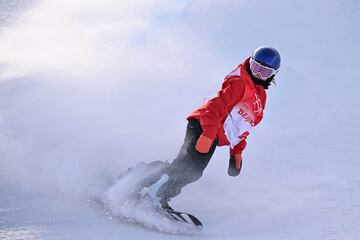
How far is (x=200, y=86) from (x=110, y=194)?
149 inches

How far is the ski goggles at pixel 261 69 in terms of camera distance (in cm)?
468


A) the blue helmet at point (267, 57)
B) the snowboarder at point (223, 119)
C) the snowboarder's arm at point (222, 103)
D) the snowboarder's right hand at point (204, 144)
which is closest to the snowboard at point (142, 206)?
the snowboarder at point (223, 119)

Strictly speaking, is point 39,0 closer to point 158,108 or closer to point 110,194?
point 158,108

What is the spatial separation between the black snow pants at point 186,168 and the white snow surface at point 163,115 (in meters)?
0.36

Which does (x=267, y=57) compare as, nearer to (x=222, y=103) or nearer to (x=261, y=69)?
(x=261, y=69)

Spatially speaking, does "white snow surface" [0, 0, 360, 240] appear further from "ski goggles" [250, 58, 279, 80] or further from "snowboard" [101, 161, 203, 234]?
"ski goggles" [250, 58, 279, 80]

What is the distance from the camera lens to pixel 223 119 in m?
4.77

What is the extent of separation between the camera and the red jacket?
4609mm

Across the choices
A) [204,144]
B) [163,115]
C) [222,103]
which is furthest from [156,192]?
[163,115]

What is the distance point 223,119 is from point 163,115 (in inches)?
100

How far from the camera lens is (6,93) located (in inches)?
286

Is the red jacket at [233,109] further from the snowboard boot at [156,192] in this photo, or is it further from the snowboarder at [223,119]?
the snowboard boot at [156,192]

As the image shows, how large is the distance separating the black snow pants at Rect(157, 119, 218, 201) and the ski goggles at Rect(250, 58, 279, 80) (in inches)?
28.0

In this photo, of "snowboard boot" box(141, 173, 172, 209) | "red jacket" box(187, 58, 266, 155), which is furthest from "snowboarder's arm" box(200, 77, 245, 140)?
"snowboard boot" box(141, 173, 172, 209)
